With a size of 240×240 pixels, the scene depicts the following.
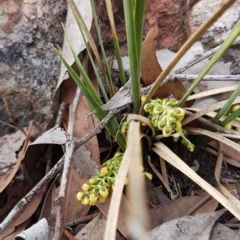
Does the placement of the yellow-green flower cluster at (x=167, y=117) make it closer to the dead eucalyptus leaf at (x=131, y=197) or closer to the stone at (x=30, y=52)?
the dead eucalyptus leaf at (x=131, y=197)

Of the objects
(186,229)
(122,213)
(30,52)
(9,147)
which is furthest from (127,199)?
(30,52)

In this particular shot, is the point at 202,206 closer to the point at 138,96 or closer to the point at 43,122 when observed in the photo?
the point at 138,96

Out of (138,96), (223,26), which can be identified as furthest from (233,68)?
(138,96)

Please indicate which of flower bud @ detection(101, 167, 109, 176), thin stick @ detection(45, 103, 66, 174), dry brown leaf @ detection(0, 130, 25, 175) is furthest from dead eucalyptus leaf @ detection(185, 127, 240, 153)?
dry brown leaf @ detection(0, 130, 25, 175)

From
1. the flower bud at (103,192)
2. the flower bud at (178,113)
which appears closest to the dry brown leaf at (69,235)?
the flower bud at (103,192)

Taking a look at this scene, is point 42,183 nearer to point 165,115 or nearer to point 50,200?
point 50,200

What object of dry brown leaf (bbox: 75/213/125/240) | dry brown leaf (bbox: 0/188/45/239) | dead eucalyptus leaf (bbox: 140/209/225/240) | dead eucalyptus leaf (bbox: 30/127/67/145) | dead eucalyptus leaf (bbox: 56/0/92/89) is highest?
dead eucalyptus leaf (bbox: 56/0/92/89)

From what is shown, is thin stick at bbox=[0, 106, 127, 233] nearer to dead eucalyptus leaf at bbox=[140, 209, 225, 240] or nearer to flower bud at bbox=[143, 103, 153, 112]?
flower bud at bbox=[143, 103, 153, 112]
